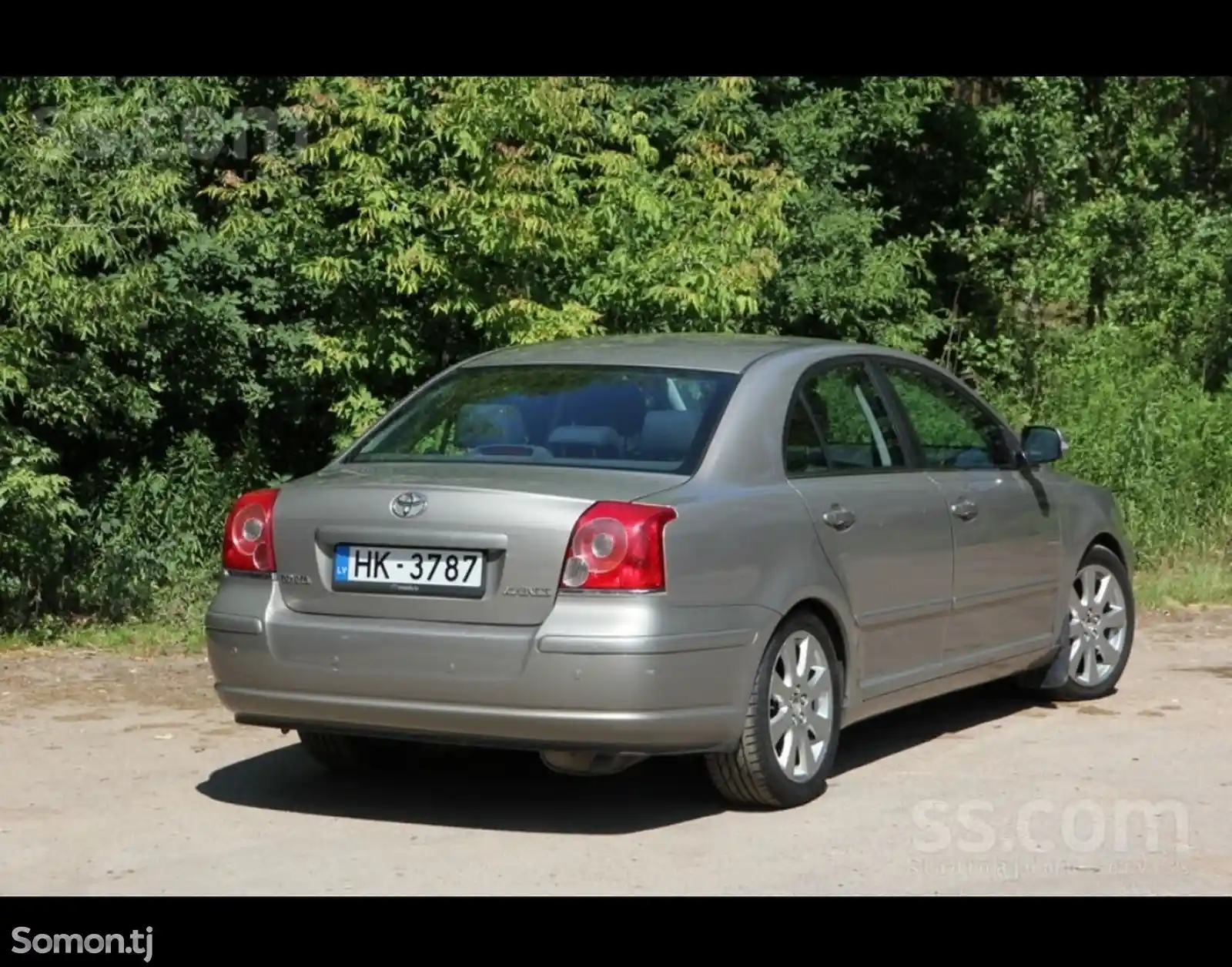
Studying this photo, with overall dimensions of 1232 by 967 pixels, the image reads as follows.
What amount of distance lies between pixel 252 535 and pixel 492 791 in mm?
1320

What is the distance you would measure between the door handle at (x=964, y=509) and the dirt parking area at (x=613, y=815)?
934mm

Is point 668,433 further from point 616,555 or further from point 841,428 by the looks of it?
point 841,428

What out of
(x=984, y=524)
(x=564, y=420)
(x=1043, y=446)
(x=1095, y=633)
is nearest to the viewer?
(x=564, y=420)

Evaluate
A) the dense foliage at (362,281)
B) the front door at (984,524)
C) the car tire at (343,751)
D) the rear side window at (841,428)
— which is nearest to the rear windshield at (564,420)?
the rear side window at (841,428)

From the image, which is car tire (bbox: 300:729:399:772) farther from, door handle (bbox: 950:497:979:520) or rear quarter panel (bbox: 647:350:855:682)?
door handle (bbox: 950:497:979:520)

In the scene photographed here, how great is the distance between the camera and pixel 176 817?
6.95 metres

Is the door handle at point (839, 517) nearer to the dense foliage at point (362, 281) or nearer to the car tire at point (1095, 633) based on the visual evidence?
the car tire at point (1095, 633)

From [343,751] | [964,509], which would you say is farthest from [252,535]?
[964,509]

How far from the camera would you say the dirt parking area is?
20.1 ft

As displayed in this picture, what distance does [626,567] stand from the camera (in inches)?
252

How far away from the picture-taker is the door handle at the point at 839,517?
7.22m

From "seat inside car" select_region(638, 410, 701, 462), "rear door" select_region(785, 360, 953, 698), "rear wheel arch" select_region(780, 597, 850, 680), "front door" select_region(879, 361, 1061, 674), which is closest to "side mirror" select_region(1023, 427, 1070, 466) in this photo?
"front door" select_region(879, 361, 1061, 674)
